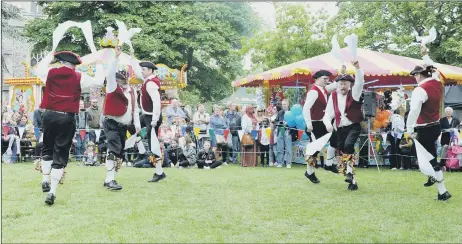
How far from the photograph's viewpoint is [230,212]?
6.38 m

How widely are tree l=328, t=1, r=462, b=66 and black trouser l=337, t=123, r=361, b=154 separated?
17577 millimetres

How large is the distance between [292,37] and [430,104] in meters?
18.2

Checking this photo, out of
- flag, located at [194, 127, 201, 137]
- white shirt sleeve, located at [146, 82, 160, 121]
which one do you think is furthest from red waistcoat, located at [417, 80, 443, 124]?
flag, located at [194, 127, 201, 137]

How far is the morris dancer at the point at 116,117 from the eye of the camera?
840 centimetres

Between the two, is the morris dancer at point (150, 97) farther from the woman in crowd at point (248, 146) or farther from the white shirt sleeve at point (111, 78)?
the woman in crowd at point (248, 146)

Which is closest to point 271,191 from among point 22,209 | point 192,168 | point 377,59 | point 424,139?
point 424,139

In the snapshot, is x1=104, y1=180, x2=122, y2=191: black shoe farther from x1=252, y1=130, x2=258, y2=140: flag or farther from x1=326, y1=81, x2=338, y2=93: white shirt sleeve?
x1=252, y1=130, x2=258, y2=140: flag

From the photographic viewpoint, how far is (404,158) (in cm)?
1320

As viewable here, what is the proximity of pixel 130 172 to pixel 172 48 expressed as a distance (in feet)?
57.6

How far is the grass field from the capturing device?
518 cm

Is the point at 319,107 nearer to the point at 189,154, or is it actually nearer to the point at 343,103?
the point at 343,103

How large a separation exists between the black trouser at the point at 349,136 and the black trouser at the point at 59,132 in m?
4.31

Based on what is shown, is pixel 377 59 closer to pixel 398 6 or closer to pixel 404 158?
pixel 404 158

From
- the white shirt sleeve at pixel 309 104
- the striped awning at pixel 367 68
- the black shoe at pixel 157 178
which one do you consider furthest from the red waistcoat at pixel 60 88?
the striped awning at pixel 367 68
